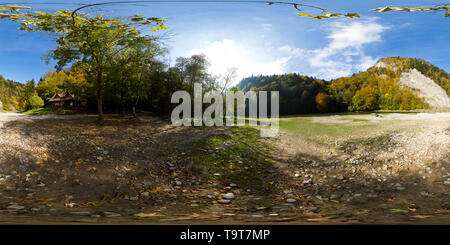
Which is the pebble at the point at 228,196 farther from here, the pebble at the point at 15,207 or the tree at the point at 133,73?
the tree at the point at 133,73

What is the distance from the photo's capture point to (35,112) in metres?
3.43

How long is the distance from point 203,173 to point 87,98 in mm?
2801

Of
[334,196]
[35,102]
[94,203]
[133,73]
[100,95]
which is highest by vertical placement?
[133,73]

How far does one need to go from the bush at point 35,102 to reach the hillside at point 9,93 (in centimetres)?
16

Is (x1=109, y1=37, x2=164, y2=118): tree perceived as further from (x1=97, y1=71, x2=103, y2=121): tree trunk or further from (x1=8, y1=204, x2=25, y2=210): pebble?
(x1=8, y1=204, x2=25, y2=210): pebble

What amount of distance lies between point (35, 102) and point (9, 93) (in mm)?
428

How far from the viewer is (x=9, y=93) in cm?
284

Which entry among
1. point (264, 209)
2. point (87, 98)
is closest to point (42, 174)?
point (87, 98)

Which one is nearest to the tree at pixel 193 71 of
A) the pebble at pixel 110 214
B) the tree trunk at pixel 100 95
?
the tree trunk at pixel 100 95

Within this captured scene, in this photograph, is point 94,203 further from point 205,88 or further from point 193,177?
point 205,88

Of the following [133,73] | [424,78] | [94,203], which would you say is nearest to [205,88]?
[133,73]

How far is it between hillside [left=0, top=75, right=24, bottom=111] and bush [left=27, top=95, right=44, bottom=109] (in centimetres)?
16

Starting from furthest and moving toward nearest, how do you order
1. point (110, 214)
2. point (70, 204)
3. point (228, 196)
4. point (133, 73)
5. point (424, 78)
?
point (133, 73) < point (424, 78) < point (228, 196) < point (70, 204) < point (110, 214)

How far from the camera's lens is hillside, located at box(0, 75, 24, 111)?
9.07 ft
